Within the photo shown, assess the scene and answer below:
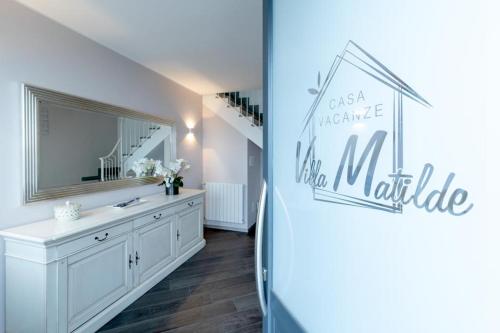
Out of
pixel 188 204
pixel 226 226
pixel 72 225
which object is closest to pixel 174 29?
pixel 72 225

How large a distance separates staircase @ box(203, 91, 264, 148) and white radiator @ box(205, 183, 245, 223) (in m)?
0.92

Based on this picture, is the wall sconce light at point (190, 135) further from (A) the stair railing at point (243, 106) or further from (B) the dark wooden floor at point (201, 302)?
(B) the dark wooden floor at point (201, 302)

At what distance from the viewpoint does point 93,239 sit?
1.81 metres

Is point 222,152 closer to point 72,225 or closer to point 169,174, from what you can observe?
point 169,174

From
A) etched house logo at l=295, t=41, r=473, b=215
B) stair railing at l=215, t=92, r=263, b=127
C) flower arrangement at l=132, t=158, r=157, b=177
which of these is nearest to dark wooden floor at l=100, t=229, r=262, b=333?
flower arrangement at l=132, t=158, r=157, b=177

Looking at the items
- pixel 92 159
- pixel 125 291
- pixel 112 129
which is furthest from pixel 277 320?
pixel 112 129

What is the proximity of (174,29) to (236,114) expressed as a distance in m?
2.04

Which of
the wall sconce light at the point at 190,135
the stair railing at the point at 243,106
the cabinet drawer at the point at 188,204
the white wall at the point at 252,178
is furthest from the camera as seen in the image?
the white wall at the point at 252,178

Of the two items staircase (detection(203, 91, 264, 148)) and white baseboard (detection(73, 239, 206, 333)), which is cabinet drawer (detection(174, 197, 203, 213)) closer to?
white baseboard (detection(73, 239, 206, 333))

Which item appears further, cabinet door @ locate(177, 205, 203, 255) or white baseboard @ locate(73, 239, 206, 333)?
cabinet door @ locate(177, 205, 203, 255)

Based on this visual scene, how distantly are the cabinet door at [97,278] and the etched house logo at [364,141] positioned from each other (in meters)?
1.88

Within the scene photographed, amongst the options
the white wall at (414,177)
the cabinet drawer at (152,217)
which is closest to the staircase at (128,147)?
the cabinet drawer at (152,217)

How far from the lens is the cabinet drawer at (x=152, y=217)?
227 cm

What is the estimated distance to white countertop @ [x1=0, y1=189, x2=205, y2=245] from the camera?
1.53m
